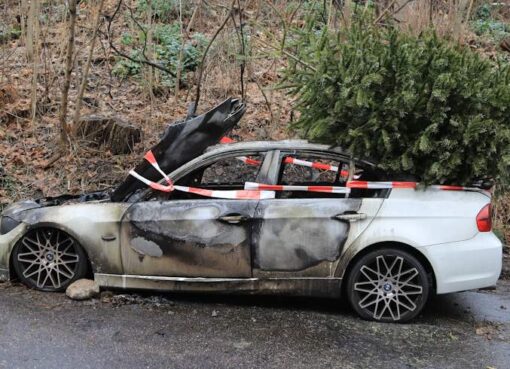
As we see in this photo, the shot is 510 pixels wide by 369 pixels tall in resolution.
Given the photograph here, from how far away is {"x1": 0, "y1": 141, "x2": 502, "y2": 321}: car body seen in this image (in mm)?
5355

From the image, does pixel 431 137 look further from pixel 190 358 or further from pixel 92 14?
pixel 92 14

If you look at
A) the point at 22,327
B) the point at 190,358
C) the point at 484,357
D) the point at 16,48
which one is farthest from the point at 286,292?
the point at 16,48

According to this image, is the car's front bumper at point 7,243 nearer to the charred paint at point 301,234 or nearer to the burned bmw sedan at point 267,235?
the burned bmw sedan at point 267,235

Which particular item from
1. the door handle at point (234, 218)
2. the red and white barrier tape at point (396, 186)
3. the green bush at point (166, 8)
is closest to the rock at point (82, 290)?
the door handle at point (234, 218)

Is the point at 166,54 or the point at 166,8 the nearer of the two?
the point at 166,54

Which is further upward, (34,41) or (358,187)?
(34,41)

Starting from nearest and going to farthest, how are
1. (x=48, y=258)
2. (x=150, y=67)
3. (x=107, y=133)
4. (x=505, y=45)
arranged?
(x=48, y=258) → (x=107, y=133) → (x=150, y=67) → (x=505, y=45)

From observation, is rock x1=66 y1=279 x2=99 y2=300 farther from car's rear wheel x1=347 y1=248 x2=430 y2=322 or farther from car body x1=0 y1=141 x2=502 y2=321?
car's rear wheel x1=347 y1=248 x2=430 y2=322

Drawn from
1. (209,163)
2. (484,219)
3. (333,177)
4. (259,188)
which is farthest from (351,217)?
(333,177)

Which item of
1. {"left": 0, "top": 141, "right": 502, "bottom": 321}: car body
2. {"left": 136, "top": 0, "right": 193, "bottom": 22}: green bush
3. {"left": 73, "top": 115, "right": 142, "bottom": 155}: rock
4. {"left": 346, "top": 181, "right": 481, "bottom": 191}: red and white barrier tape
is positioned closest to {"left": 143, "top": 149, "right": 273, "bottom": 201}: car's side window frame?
{"left": 0, "top": 141, "right": 502, "bottom": 321}: car body

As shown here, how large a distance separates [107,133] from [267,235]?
208 inches

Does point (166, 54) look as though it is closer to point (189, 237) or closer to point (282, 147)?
point (282, 147)

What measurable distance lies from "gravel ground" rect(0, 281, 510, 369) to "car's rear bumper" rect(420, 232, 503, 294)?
0.45 meters

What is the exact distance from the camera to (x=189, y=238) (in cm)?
549
